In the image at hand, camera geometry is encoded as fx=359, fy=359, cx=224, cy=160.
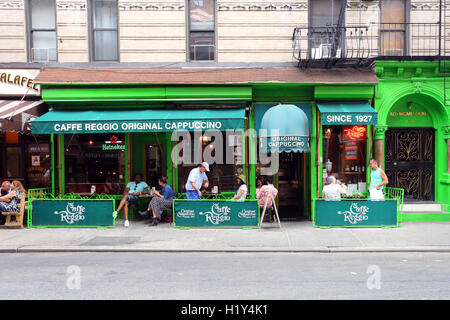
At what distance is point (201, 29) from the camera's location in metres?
11.9

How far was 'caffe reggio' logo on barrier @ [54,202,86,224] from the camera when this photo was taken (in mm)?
10461

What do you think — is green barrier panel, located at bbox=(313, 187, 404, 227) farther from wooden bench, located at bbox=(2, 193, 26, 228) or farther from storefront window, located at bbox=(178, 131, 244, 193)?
wooden bench, located at bbox=(2, 193, 26, 228)

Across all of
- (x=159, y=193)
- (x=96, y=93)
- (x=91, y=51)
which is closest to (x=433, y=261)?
(x=159, y=193)

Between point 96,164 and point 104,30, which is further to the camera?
point 96,164

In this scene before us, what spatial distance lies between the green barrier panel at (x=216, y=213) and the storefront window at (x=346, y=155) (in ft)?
10.8

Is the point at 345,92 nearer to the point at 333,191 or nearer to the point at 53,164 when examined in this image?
the point at 333,191

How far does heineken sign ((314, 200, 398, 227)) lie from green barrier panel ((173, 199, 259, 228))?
1.94 metres

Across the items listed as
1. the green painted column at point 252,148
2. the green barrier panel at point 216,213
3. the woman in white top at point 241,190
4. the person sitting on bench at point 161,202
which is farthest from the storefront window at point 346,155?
the person sitting on bench at point 161,202

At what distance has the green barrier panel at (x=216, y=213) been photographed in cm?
1022

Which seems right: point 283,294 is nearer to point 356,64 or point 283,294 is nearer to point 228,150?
point 228,150

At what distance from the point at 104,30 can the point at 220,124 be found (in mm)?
5292

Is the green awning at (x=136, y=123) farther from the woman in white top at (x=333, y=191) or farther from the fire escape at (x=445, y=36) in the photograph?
the fire escape at (x=445, y=36)

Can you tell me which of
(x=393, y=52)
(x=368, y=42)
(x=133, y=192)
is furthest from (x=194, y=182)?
(x=393, y=52)
